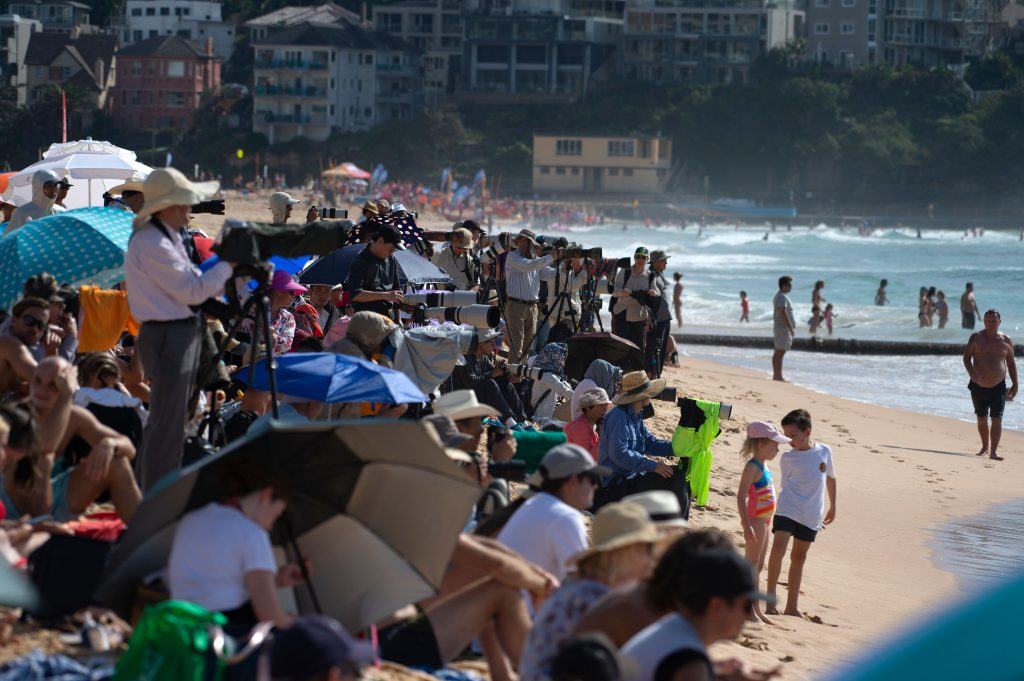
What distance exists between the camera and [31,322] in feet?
21.1

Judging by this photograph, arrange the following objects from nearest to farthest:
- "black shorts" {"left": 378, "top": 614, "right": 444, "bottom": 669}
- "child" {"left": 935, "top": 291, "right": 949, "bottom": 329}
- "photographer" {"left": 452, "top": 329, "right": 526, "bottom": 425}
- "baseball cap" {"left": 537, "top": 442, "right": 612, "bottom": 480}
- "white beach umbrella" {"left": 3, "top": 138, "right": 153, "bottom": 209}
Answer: "black shorts" {"left": 378, "top": 614, "right": 444, "bottom": 669} → "baseball cap" {"left": 537, "top": 442, "right": 612, "bottom": 480} → "photographer" {"left": 452, "top": 329, "right": 526, "bottom": 425} → "white beach umbrella" {"left": 3, "top": 138, "right": 153, "bottom": 209} → "child" {"left": 935, "top": 291, "right": 949, "bottom": 329}

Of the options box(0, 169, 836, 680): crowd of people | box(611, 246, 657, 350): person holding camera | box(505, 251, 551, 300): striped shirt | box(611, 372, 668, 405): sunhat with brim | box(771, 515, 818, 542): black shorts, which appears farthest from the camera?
box(611, 246, 657, 350): person holding camera

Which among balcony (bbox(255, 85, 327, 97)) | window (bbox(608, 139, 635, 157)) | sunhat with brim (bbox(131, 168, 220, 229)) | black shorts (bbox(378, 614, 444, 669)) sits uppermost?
balcony (bbox(255, 85, 327, 97))

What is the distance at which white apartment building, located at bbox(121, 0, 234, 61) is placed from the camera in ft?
340

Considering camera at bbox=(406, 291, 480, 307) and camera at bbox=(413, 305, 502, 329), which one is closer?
camera at bbox=(413, 305, 502, 329)

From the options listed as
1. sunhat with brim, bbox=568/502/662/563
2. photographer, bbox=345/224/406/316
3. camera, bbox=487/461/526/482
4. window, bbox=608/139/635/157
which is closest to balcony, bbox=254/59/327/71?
window, bbox=608/139/635/157

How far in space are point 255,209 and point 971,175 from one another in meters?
51.0

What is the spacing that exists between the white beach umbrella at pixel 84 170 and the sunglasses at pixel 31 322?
4803mm

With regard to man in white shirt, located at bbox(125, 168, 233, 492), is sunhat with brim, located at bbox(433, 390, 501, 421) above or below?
below

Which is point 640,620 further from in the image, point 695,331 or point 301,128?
point 301,128

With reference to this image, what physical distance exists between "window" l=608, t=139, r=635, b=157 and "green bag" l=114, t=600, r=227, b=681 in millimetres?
93412

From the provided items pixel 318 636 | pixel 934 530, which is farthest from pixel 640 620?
pixel 934 530

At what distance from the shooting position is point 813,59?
10469cm

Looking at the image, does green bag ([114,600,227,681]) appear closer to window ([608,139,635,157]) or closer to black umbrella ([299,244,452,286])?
black umbrella ([299,244,452,286])
